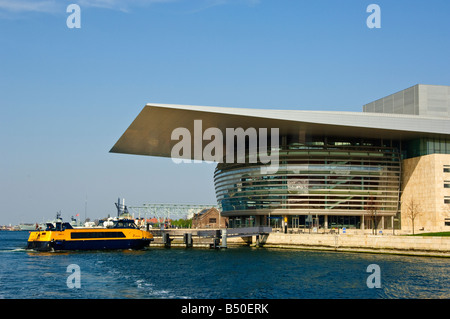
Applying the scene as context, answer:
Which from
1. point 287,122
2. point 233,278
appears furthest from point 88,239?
point 233,278

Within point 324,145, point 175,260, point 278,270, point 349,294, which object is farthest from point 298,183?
point 349,294

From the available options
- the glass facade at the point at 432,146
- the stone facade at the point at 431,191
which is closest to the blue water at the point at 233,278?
the stone facade at the point at 431,191

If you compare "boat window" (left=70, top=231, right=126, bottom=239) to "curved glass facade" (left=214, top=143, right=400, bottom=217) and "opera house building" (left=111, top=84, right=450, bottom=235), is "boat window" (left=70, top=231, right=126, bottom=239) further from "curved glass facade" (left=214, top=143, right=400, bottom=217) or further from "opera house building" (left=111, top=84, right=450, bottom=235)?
"curved glass facade" (left=214, top=143, right=400, bottom=217)

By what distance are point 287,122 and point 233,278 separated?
2889 centimetres

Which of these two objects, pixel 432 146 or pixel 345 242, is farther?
pixel 432 146

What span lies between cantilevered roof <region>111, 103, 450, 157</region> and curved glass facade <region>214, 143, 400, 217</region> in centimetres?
259

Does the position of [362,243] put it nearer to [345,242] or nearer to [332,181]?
[345,242]

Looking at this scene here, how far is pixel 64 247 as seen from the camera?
51.0m

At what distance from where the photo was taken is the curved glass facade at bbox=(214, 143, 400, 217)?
206 ft

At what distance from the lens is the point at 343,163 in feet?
207

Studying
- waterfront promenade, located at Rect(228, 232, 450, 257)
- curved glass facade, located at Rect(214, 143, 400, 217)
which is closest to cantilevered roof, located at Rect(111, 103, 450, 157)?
curved glass facade, located at Rect(214, 143, 400, 217)

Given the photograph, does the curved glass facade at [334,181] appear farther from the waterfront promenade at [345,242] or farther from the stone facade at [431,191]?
the waterfront promenade at [345,242]

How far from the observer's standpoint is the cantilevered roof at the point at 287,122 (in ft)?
167
